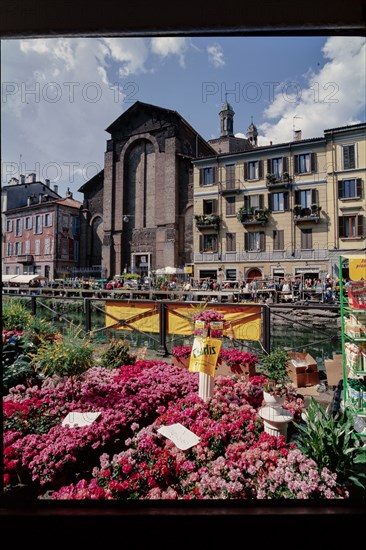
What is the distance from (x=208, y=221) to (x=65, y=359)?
5.75 meters

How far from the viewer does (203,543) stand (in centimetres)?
94

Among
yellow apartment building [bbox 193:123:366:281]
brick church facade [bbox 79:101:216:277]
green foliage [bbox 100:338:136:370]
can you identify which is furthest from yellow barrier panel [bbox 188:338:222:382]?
brick church facade [bbox 79:101:216:277]

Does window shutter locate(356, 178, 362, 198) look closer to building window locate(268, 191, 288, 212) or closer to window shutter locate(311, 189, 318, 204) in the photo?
window shutter locate(311, 189, 318, 204)

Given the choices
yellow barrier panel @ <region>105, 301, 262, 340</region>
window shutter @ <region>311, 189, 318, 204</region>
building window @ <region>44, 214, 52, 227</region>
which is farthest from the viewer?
building window @ <region>44, 214, 52, 227</region>

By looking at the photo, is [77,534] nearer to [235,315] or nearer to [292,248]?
[235,315]

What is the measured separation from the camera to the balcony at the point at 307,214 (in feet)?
19.5

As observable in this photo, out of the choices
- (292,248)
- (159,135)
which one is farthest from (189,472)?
(159,135)

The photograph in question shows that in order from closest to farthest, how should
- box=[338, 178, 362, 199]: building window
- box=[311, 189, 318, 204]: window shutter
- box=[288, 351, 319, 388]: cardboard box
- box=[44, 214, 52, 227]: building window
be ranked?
box=[288, 351, 319, 388]: cardboard box
box=[338, 178, 362, 199]: building window
box=[311, 189, 318, 204]: window shutter
box=[44, 214, 52, 227]: building window

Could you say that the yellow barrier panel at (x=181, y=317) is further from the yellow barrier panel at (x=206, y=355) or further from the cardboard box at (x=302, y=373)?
the yellow barrier panel at (x=206, y=355)

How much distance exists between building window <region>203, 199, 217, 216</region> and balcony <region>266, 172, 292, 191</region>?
5.01ft

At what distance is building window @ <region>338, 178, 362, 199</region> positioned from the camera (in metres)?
5.37

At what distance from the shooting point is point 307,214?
20.5 ft

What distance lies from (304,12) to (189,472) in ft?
6.82

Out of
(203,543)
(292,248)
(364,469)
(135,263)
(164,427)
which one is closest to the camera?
(203,543)
